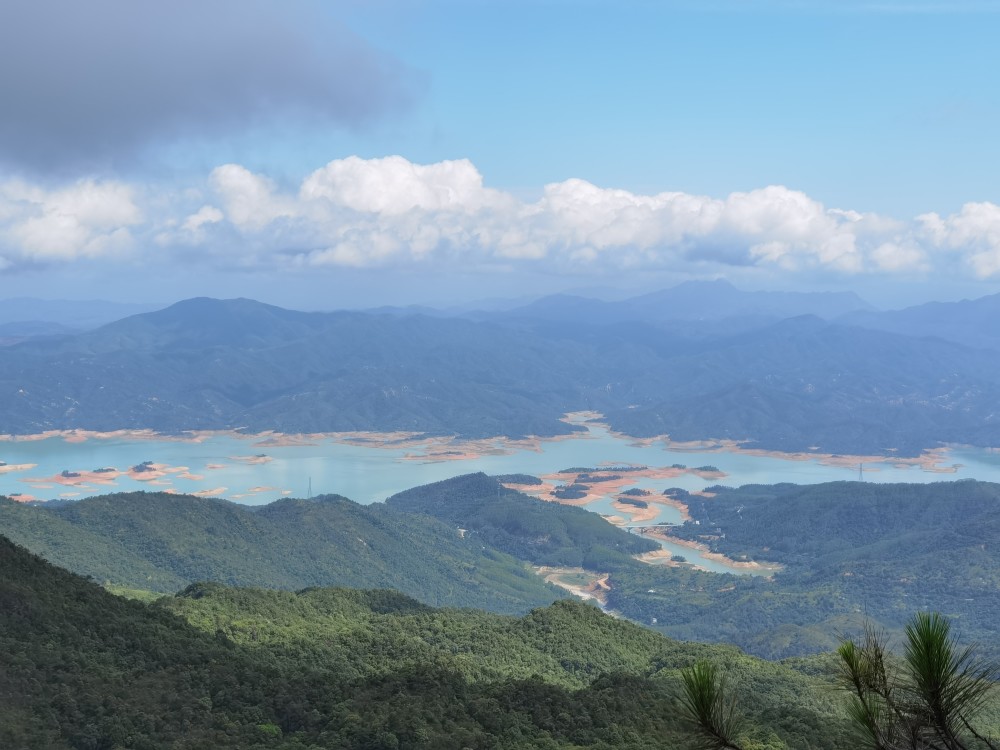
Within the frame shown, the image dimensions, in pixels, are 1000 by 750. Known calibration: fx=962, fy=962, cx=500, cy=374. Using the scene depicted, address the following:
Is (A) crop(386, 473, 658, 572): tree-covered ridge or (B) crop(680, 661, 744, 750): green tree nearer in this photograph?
(B) crop(680, 661, 744, 750): green tree

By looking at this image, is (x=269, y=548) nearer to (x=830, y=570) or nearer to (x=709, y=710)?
(x=830, y=570)

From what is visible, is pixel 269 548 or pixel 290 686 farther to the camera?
pixel 269 548

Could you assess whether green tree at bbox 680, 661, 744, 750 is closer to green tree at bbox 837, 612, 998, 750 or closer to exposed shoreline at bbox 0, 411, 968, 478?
green tree at bbox 837, 612, 998, 750

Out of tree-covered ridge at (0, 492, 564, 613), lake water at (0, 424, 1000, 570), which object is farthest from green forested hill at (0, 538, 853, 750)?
lake water at (0, 424, 1000, 570)

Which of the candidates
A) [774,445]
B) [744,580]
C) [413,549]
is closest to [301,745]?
[413,549]

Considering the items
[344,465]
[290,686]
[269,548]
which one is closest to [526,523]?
[269,548]

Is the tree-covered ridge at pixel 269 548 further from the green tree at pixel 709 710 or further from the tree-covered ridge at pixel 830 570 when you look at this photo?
the green tree at pixel 709 710

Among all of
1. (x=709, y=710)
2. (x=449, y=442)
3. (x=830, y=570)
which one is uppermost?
(x=709, y=710)

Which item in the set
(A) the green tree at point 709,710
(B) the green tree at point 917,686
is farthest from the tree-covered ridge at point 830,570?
(A) the green tree at point 709,710
